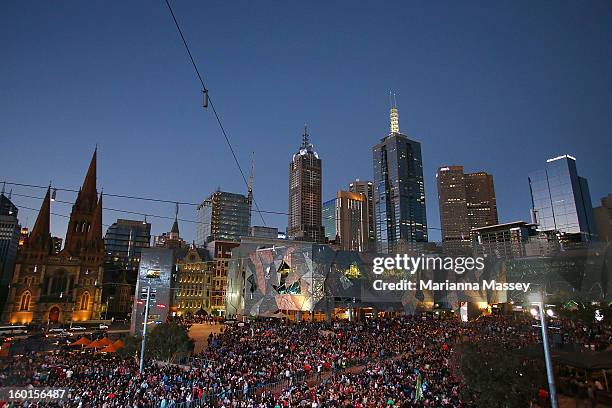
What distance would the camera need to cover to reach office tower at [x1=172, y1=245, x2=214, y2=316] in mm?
94725

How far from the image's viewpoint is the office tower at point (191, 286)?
311ft

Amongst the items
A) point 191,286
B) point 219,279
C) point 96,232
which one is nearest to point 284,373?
point 191,286

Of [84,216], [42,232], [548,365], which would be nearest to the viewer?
[548,365]

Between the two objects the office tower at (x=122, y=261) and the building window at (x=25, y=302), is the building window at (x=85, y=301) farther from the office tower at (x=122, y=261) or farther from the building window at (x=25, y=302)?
the office tower at (x=122, y=261)

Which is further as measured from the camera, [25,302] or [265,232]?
[265,232]

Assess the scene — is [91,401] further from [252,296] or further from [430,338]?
[252,296]

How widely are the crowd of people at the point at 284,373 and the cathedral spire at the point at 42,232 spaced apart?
68.3 m

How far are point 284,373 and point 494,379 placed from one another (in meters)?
14.0

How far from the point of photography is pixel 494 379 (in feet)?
60.3

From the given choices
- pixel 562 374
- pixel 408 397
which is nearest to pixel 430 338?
pixel 562 374

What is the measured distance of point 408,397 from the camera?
21734 millimetres

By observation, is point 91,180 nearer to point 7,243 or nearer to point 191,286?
point 191,286

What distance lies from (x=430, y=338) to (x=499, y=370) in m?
22.0

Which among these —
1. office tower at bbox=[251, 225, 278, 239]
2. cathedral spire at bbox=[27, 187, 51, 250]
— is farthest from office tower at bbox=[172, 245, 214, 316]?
cathedral spire at bbox=[27, 187, 51, 250]
